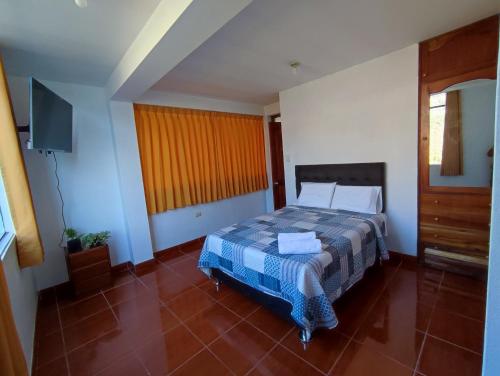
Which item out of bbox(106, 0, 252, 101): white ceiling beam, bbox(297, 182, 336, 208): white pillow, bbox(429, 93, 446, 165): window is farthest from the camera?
bbox(297, 182, 336, 208): white pillow

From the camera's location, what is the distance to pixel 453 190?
2.29 metres

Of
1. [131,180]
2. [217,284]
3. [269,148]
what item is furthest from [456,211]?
[131,180]

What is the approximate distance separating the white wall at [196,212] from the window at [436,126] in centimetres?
284

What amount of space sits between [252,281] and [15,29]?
8.45ft

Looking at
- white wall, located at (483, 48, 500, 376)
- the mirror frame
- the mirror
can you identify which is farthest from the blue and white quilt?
white wall, located at (483, 48, 500, 376)

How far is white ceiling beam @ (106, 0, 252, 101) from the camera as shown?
4.11 feet

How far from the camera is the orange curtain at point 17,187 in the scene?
1.63 m

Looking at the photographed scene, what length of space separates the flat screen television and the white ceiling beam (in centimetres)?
61

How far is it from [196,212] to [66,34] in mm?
2622

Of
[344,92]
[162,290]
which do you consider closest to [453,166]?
[344,92]

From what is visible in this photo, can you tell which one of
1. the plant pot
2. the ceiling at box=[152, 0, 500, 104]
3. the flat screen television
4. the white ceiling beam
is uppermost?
the ceiling at box=[152, 0, 500, 104]

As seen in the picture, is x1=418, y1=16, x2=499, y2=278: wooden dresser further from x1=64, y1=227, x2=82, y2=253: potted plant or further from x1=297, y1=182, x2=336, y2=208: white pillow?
x1=64, y1=227, x2=82, y2=253: potted plant

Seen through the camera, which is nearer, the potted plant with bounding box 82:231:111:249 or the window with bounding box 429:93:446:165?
the window with bounding box 429:93:446:165

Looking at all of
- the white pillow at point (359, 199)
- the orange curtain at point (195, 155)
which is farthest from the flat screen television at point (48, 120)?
the white pillow at point (359, 199)
